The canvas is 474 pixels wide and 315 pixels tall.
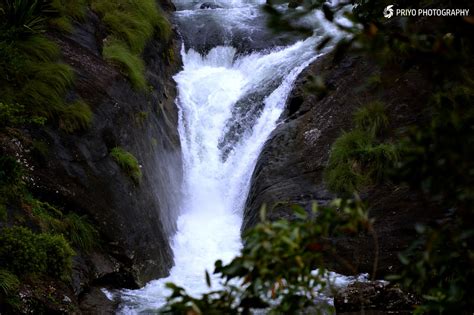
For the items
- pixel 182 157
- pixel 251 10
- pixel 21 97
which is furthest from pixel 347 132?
pixel 251 10

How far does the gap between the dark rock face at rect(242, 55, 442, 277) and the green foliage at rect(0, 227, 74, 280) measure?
3342 mm

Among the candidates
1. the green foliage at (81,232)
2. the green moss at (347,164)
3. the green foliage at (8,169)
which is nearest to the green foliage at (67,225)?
the green foliage at (81,232)

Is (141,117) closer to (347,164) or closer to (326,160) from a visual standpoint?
(326,160)

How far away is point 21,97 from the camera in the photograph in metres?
8.08

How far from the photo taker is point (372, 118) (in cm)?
1033

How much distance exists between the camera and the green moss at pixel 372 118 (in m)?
10.1

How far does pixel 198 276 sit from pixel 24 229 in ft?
12.6

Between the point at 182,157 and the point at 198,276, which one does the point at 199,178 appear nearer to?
the point at 182,157

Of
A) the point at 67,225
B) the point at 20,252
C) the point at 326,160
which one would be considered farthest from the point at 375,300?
the point at 20,252

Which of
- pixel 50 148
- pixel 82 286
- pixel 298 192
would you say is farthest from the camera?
pixel 298 192

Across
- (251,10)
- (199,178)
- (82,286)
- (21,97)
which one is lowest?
(82,286)

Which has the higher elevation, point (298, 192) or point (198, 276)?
point (298, 192)

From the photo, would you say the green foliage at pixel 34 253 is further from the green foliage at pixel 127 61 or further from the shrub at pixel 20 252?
the green foliage at pixel 127 61

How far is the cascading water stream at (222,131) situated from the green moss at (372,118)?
3.09 metres
